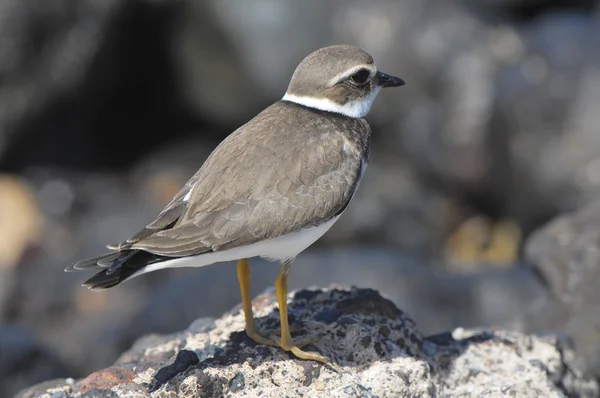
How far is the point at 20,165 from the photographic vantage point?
731 inches

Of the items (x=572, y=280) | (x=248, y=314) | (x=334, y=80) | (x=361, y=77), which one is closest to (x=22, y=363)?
(x=248, y=314)

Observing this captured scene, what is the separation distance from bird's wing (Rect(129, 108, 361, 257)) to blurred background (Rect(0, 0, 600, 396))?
219 inches

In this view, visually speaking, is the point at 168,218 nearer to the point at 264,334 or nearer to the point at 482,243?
the point at 264,334

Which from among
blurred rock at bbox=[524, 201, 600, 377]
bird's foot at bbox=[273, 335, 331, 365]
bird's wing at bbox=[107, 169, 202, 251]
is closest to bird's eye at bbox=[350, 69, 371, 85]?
bird's wing at bbox=[107, 169, 202, 251]

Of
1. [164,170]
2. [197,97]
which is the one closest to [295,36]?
[197,97]

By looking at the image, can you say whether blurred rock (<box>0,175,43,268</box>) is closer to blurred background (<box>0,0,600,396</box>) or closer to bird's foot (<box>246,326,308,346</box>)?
blurred background (<box>0,0,600,396</box>)

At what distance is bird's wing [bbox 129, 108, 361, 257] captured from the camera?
684 centimetres

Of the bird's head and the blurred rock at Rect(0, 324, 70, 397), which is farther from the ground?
the bird's head

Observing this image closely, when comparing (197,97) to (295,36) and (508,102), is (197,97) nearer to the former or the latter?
(295,36)

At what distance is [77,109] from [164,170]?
7.03 ft

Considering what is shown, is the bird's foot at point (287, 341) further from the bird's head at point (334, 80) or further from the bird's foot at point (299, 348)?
the bird's head at point (334, 80)

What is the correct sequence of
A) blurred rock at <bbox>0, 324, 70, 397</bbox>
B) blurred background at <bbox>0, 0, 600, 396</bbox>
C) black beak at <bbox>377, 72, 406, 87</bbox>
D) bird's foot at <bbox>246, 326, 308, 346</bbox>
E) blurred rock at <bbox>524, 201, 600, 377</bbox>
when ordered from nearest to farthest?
bird's foot at <bbox>246, 326, 308, 346</bbox> < black beak at <bbox>377, 72, 406, 87</bbox> < blurred rock at <bbox>524, 201, 600, 377</bbox> < blurred rock at <bbox>0, 324, 70, 397</bbox> < blurred background at <bbox>0, 0, 600, 396</bbox>

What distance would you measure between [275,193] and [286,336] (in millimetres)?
1099

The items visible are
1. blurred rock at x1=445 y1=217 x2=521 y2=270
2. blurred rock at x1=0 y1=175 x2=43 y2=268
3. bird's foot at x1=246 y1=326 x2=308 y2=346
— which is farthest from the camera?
blurred rock at x1=0 y1=175 x2=43 y2=268
